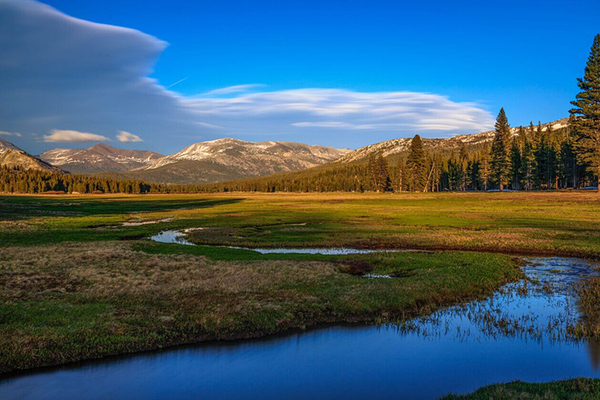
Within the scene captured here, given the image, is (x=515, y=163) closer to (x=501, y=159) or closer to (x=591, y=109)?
(x=501, y=159)

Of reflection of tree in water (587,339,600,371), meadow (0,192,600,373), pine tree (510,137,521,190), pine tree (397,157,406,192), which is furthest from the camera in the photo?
pine tree (397,157,406,192)

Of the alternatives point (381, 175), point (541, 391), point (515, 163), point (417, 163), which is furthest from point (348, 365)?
point (381, 175)

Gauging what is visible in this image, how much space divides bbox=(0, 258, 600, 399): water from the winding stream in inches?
1.3

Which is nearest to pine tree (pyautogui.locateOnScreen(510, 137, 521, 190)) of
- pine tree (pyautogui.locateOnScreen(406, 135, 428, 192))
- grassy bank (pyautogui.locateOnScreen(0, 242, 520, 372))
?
pine tree (pyautogui.locateOnScreen(406, 135, 428, 192))

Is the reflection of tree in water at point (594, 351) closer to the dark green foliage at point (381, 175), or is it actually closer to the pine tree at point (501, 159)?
the pine tree at point (501, 159)

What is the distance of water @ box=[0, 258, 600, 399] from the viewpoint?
12367 millimetres

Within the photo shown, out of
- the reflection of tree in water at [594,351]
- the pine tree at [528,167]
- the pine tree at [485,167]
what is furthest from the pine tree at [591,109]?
the reflection of tree in water at [594,351]

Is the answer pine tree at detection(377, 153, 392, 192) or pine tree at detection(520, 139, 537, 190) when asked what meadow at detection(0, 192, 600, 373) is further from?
pine tree at detection(377, 153, 392, 192)

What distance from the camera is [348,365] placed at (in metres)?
14.2

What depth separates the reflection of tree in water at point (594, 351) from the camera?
13688mm

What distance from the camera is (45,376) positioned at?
517 inches

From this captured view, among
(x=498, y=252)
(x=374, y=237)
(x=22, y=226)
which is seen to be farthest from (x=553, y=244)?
(x=22, y=226)

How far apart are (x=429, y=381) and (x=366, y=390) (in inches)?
87.0

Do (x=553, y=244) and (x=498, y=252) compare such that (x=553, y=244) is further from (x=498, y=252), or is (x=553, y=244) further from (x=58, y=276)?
(x=58, y=276)
